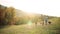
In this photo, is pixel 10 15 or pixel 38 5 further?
pixel 38 5

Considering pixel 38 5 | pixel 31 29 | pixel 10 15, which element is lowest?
pixel 31 29

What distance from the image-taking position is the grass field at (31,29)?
7.68 ft

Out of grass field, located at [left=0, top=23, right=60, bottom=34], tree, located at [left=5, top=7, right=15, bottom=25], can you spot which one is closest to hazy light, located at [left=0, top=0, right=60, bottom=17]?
tree, located at [left=5, top=7, right=15, bottom=25]

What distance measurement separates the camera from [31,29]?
2432 mm

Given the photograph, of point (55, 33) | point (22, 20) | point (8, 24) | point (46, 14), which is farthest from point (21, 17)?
point (55, 33)

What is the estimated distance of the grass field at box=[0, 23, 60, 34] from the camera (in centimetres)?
234

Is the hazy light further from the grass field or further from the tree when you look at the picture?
the grass field

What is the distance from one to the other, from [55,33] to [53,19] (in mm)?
222

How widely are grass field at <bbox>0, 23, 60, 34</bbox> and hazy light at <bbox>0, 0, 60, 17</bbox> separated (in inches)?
8.7

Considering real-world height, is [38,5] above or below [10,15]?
above

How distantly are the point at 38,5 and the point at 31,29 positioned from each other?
1.30 feet

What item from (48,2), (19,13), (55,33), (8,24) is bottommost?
(55,33)

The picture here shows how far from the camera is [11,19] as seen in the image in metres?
2.37

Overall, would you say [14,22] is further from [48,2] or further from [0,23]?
[48,2]
